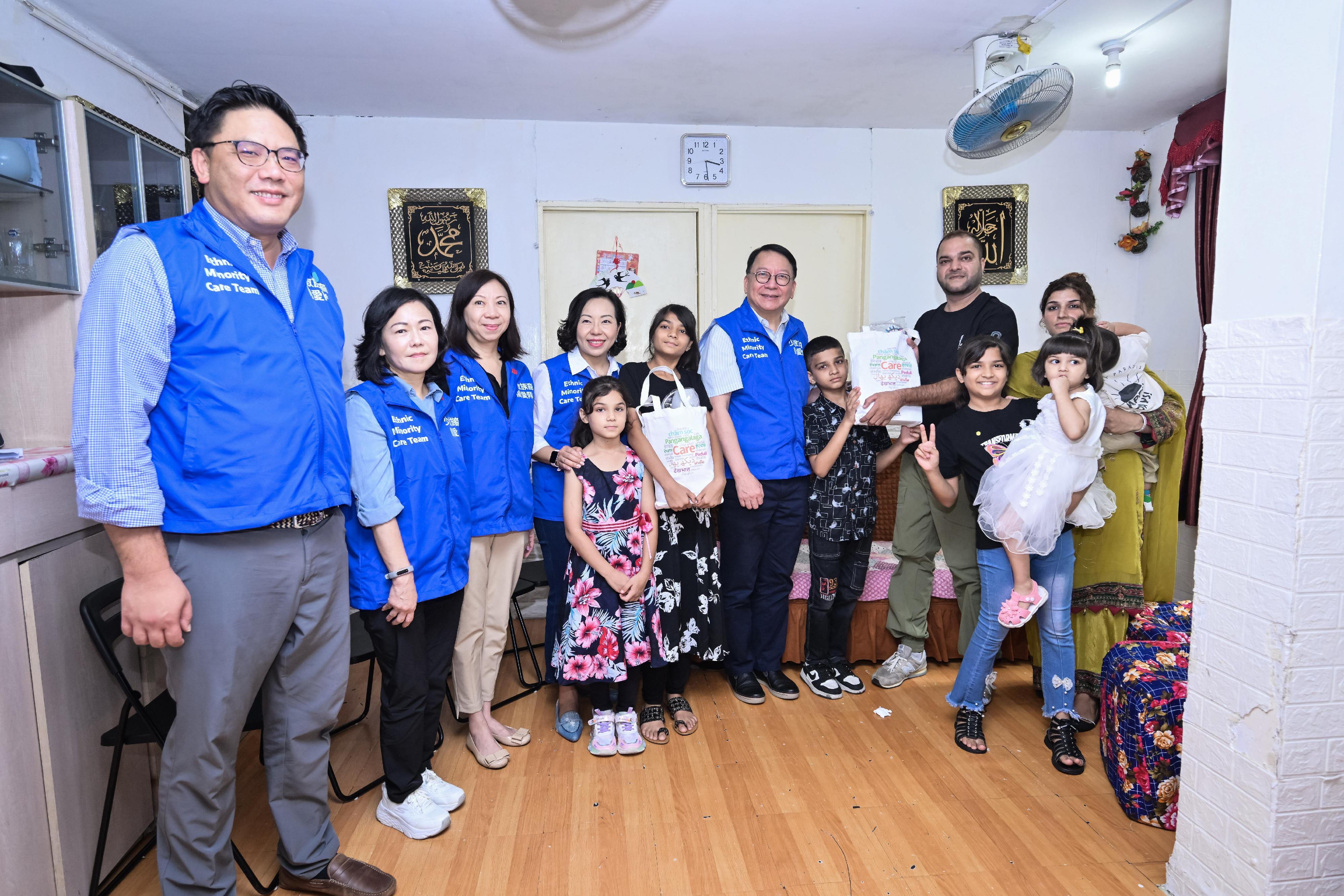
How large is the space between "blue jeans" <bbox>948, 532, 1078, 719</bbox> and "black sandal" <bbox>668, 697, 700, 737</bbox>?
34.0 inches

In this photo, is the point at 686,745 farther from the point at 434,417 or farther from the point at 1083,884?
the point at 434,417

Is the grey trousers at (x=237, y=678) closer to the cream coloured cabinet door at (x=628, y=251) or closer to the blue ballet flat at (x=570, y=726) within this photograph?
the blue ballet flat at (x=570, y=726)

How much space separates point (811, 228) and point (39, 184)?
333cm

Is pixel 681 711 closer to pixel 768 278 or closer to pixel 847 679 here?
pixel 847 679

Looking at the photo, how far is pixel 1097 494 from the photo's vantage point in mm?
2266

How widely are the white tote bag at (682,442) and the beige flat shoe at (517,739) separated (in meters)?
0.89

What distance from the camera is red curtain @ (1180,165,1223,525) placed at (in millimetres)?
3539

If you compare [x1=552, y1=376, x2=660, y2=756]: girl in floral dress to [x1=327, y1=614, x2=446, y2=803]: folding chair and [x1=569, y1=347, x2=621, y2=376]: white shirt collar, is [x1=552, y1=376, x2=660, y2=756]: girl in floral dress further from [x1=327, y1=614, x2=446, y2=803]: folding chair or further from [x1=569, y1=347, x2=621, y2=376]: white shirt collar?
[x1=327, y1=614, x2=446, y2=803]: folding chair

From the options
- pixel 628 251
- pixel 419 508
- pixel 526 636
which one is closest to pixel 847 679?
pixel 526 636

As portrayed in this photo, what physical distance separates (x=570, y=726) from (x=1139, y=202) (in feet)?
13.6

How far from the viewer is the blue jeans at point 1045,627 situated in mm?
2244

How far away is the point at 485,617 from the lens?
2195mm

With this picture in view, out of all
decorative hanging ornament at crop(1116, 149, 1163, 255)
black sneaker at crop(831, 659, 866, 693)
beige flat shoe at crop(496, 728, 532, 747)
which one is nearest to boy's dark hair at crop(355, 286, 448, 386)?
beige flat shoe at crop(496, 728, 532, 747)

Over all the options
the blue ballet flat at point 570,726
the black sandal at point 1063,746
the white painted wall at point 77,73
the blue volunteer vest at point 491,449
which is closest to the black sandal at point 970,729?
→ the black sandal at point 1063,746
